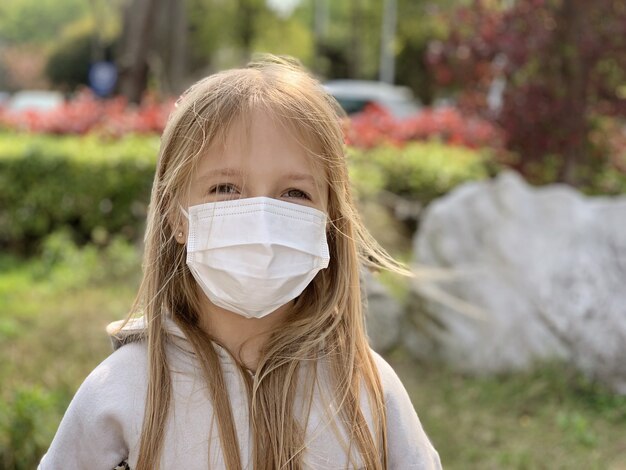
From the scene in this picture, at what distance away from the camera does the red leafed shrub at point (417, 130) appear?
822 centimetres

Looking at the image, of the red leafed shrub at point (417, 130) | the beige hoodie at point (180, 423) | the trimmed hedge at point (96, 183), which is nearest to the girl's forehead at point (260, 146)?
the beige hoodie at point (180, 423)

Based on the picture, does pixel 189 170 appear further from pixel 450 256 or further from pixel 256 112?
pixel 450 256

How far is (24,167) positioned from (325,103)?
6.09 metres

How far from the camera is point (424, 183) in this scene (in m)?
7.15

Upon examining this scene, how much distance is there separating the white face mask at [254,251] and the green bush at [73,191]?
540 cm

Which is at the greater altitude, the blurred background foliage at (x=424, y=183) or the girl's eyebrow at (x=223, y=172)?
the girl's eyebrow at (x=223, y=172)

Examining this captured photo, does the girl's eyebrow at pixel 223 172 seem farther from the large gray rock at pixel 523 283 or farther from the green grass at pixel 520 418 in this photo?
the large gray rock at pixel 523 283

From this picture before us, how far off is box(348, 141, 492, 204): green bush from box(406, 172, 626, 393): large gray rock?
5.94 ft

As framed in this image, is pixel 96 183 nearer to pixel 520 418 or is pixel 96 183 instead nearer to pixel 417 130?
pixel 417 130

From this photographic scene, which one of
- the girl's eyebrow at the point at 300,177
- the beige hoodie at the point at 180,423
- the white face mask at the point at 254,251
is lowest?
the beige hoodie at the point at 180,423

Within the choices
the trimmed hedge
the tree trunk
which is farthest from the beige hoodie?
the tree trunk

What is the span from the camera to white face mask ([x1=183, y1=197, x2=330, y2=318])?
1621 millimetres

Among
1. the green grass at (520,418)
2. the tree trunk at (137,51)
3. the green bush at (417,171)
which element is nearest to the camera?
the green grass at (520,418)

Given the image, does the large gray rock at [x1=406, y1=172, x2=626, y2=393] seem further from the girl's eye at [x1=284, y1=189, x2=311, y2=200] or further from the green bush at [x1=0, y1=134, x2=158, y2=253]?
the girl's eye at [x1=284, y1=189, x2=311, y2=200]
